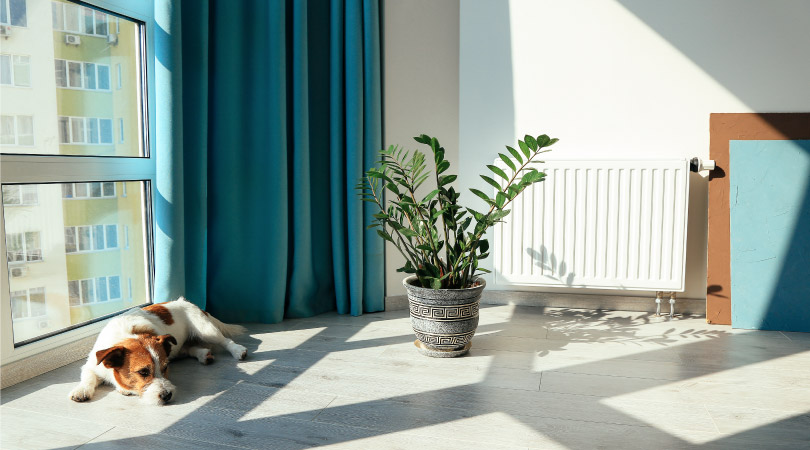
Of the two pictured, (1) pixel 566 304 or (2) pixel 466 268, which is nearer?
(2) pixel 466 268

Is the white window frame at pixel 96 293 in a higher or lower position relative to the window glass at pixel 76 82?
lower

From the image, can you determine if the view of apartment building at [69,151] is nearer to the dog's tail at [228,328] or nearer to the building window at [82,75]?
the building window at [82,75]

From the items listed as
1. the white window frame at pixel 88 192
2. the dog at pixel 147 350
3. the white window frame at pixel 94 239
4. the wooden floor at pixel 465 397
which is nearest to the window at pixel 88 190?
the white window frame at pixel 88 192

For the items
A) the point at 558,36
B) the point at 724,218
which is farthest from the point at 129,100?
the point at 724,218

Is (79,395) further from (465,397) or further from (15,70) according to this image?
(465,397)

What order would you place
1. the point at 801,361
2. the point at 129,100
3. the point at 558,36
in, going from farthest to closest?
the point at 558,36 → the point at 129,100 → the point at 801,361

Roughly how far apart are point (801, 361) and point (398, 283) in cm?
160

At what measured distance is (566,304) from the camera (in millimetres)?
2758

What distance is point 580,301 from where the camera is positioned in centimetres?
275

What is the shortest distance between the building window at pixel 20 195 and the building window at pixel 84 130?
0.20m

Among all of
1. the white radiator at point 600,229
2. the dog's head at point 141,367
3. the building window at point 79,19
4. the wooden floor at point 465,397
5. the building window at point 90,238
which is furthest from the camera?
the white radiator at point 600,229

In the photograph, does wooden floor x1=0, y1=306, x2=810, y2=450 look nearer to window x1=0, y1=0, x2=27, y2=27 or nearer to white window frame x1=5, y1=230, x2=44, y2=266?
white window frame x1=5, y1=230, x2=44, y2=266

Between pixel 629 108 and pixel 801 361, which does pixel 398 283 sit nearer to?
pixel 629 108

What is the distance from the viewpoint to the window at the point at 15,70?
1.79 meters
